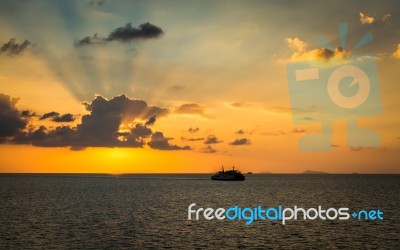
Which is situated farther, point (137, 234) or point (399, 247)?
point (137, 234)

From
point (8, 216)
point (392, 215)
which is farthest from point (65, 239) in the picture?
point (392, 215)

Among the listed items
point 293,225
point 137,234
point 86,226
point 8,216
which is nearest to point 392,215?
point 293,225

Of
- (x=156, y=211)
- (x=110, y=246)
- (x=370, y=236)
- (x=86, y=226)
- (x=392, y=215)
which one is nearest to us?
(x=110, y=246)

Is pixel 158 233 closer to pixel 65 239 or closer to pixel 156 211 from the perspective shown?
pixel 65 239

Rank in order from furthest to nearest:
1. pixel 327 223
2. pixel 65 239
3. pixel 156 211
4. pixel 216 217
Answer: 1. pixel 156 211
2. pixel 216 217
3. pixel 327 223
4. pixel 65 239

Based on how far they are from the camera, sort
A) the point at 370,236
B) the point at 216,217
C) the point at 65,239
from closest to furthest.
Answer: the point at 65,239
the point at 370,236
the point at 216,217

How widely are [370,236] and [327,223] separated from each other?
14.2 m

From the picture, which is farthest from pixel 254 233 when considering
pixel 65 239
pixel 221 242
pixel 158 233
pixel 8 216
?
pixel 8 216

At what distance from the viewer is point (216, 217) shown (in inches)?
3428

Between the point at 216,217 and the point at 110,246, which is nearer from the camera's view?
the point at 110,246

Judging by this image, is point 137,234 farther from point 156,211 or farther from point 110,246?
point 156,211

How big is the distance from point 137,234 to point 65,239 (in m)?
11.6

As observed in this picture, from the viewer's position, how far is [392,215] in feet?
317

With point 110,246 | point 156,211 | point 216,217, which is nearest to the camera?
point 110,246
